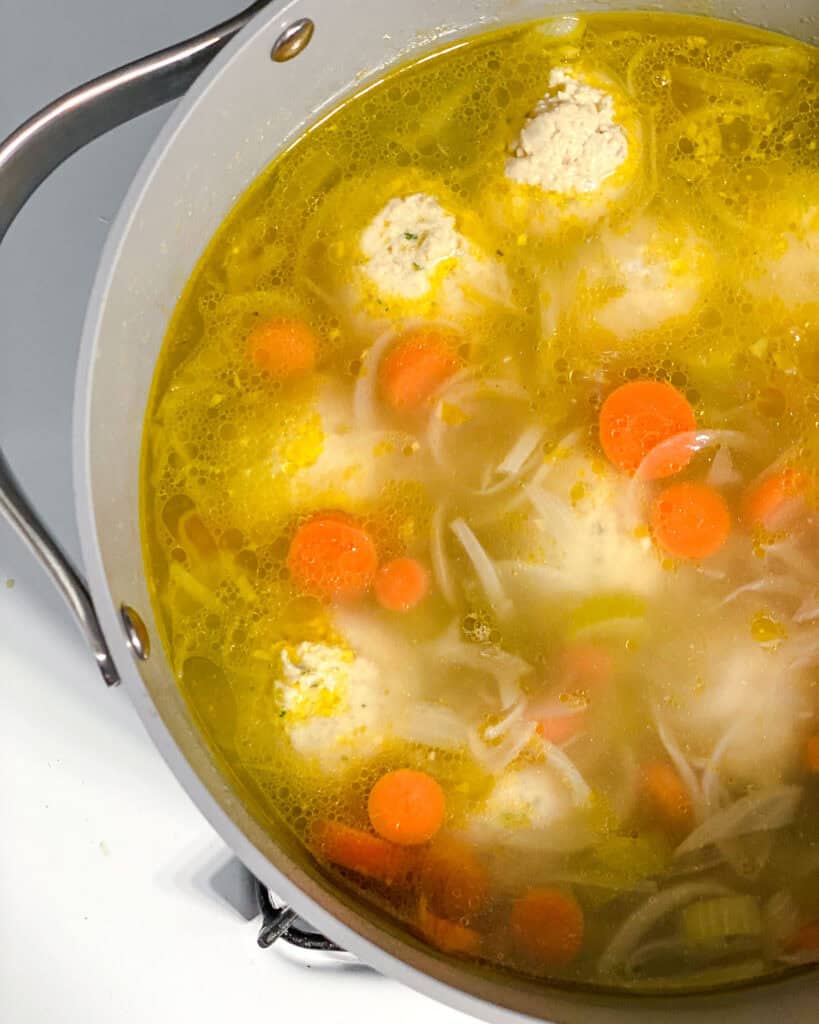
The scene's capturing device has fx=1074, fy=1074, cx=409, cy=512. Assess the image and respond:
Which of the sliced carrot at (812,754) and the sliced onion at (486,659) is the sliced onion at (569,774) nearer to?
the sliced onion at (486,659)

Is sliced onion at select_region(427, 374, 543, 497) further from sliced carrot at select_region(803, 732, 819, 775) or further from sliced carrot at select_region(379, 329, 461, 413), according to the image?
sliced carrot at select_region(803, 732, 819, 775)

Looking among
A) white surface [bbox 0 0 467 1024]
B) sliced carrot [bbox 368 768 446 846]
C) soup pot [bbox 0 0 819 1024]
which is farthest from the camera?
white surface [bbox 0 0 467 1024]

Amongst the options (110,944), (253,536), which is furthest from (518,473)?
(110,944)

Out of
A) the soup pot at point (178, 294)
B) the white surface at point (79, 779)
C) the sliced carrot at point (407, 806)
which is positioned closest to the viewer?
the soup pot at point (178, 294)

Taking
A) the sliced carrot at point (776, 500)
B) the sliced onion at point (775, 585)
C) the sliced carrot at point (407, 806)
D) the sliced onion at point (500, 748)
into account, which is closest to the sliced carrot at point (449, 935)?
the sliced carrot at point (407, 806)

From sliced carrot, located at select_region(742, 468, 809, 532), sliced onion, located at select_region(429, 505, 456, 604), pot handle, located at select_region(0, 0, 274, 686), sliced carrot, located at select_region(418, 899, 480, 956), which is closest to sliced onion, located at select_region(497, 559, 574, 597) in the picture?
sliced onion, located at select_region(429, 505, 456, 604)

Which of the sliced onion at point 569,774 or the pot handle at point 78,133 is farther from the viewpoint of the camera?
the sliced onion at point 569,774

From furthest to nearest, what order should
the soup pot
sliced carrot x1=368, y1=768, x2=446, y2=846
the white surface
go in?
the white surface
sliced carrot x1=368, y1=768, x2=446, y2=846
the soup pot

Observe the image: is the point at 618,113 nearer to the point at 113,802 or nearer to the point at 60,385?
the point at 60,385
